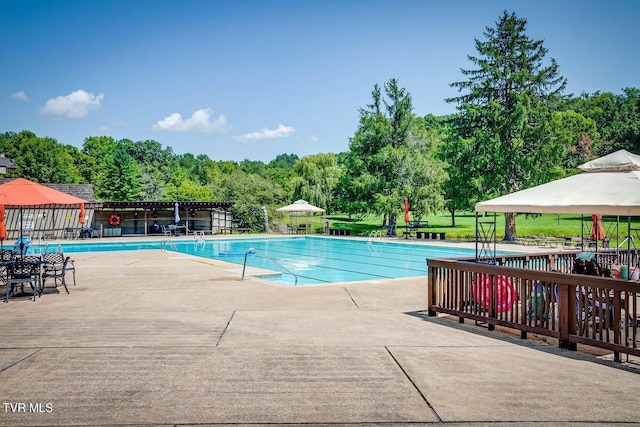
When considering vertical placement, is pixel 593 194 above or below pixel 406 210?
below

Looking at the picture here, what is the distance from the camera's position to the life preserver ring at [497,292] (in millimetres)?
7004

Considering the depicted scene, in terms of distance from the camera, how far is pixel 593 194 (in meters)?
6.71

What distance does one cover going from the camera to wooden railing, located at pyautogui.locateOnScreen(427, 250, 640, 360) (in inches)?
219

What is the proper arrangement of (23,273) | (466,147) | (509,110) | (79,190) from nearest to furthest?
(23,273) → (466,147) → (509,110) → (79,190)

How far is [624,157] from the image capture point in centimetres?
739

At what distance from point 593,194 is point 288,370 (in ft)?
14.9

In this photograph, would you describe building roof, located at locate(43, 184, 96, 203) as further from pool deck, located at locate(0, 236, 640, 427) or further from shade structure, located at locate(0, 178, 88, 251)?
pool deck, located at locate(0, 236, 640, 427)

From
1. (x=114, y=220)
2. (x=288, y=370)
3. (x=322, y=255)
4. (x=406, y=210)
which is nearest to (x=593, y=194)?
(x=288, y=370)

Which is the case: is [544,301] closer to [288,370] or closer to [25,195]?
[288,370]

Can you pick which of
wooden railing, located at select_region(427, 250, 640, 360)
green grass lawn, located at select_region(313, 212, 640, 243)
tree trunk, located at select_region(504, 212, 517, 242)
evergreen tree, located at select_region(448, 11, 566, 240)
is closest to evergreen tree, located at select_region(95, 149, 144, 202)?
green grass lawn, located at select_region(313, 212, 640, 243)

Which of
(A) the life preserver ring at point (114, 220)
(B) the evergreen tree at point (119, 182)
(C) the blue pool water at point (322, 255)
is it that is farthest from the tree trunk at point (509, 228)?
(B) the evergreen tree at point (119, 182)

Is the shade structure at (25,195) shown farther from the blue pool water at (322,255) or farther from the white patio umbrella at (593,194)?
the white patio umbrella at (593,194)

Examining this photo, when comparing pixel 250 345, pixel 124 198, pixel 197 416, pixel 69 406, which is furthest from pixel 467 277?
A: pixel 124 198

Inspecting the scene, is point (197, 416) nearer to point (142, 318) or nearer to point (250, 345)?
point (250, 345)
